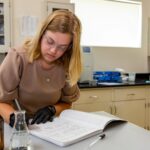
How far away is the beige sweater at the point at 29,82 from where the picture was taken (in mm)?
1231

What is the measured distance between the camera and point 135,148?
→ 91cm

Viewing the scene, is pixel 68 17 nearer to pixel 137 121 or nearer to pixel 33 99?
pixel 33 99

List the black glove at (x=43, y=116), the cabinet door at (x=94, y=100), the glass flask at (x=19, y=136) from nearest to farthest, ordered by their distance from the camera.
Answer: the glass flask at (x=19, y=136)
the black glove at (x=43, y=116)
the cabinet door at (x=94, y=100)

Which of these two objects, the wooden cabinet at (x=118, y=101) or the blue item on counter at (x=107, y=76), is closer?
the wooden cabinet at (x=118, y=101)

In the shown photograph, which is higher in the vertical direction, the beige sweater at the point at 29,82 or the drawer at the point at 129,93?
the beige sweater at the point at 29,82

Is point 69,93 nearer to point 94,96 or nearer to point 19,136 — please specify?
point 19,136

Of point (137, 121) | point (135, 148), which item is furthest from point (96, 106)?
point (135, 148)

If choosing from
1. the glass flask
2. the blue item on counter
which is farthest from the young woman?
the blue item on counter

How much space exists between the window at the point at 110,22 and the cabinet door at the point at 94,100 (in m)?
0.76

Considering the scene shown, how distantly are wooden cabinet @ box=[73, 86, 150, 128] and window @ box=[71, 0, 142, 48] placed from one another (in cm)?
76

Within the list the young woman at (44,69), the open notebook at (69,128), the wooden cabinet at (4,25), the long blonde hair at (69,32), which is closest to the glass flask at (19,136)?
the open notebook at (69,128)

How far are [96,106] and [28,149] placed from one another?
186cm

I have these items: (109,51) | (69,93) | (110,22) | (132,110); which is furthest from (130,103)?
(69,93)

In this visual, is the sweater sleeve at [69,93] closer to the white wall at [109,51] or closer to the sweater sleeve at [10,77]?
the sweater sleeve at [10,77]
